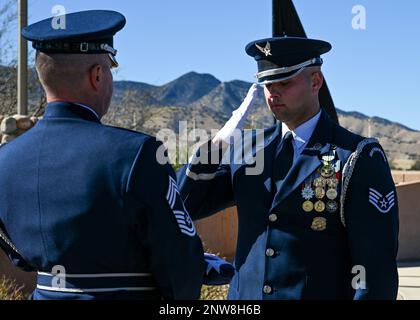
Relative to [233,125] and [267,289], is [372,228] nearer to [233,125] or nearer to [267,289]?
[267,289]

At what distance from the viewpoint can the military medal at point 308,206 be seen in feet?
9.36

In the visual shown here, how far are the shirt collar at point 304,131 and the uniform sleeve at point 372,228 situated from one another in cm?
28

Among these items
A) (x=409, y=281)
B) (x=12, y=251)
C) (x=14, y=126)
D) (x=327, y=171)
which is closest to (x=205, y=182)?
(x=327, y=171)

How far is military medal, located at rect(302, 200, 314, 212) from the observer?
2854 mm

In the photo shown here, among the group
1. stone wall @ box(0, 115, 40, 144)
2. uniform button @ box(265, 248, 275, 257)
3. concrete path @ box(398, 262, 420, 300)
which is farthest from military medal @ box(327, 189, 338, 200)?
stone wall @ box(0, 115, 40, 144)

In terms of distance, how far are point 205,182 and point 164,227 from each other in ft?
3.07

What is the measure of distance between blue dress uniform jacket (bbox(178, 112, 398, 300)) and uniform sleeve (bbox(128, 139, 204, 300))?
66 cm

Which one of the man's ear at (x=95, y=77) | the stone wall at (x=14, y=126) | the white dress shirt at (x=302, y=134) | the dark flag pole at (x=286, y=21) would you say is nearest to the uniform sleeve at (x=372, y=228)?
the white dress shirt at (x=302, y=134)

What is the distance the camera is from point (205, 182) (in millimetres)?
3084

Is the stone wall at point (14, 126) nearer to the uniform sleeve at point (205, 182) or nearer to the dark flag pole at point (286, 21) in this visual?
the dark flag pole at point (286, 21)

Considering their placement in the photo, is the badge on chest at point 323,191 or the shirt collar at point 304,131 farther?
the shirt collar at point 304,131

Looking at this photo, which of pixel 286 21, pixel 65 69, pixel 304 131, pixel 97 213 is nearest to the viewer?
pixel 97 213

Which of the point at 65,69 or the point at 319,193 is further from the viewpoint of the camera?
the point at 319,193
